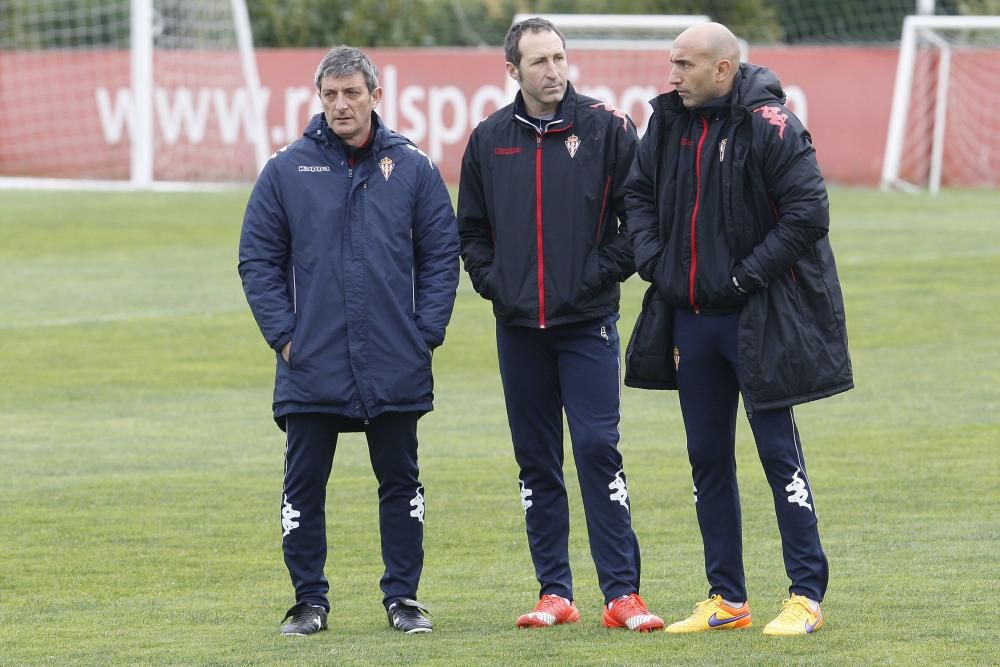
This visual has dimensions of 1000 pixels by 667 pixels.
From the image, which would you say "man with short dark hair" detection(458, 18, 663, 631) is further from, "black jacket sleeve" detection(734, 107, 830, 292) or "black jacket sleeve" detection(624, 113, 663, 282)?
"black jacket sleeve" detection(734, 107, 830, 292)

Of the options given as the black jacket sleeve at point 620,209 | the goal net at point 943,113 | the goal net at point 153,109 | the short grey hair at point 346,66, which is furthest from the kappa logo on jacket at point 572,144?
the goal net at point 943,113

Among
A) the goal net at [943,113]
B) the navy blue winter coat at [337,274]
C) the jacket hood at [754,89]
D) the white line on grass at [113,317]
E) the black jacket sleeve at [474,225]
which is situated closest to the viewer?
the jacket hood at [754,89]

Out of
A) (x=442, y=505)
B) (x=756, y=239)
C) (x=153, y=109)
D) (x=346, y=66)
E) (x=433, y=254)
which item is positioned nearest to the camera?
(x=756, y=239)

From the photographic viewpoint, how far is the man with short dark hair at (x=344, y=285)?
19.6 ft

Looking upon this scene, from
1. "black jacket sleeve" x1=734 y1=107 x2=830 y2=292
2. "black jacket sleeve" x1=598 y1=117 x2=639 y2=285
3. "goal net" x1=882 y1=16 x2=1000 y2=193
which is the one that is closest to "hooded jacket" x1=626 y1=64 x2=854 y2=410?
"black jacket sleeve" x1=734 y1=107 x2=830 y2=292

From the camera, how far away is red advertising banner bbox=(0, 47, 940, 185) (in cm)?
2834

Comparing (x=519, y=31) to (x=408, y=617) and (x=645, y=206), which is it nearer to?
(x=645, y=206)

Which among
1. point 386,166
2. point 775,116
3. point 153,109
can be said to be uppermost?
point 775,116

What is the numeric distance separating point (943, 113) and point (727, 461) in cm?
2331

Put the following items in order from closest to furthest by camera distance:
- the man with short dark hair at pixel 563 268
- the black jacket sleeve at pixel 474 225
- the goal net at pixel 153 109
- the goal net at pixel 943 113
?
the man with short dark hair at pixel 563 268, the black jacket sleeve at pixel 474 225, the goal net at pixel 943 113, the goal net at pixel 153 109

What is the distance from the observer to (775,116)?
5.63m

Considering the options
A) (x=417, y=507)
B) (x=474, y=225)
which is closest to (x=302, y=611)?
(x=417, y=507)

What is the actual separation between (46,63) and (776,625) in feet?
82.1

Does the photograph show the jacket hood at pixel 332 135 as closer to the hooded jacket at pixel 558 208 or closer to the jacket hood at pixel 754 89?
the hooded jacket at pixel 558 208
